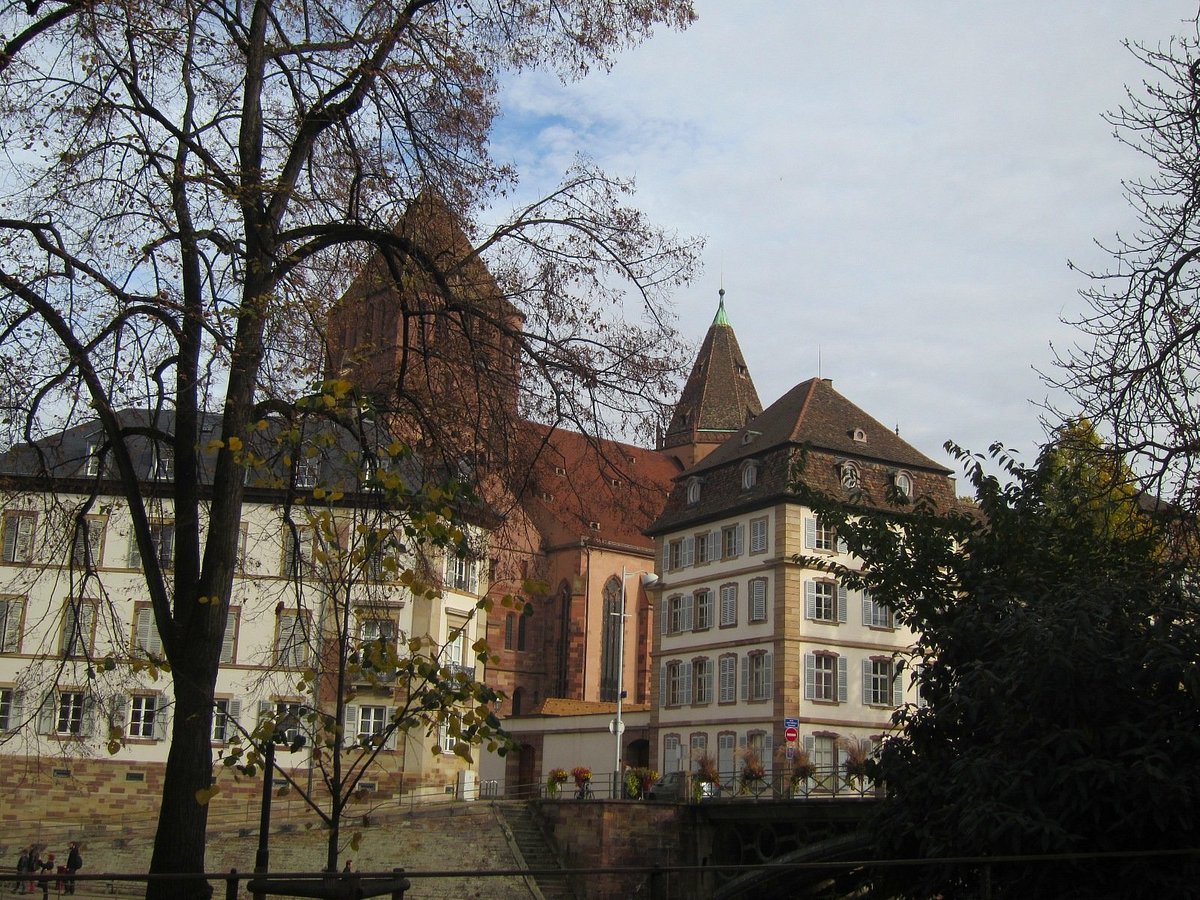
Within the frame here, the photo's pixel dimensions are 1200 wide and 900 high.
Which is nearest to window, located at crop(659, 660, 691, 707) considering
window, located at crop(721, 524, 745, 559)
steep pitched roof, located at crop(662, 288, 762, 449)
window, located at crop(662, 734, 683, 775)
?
window, located at crop(662, 734, 683, 775)

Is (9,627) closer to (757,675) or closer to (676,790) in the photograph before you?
(676,790)

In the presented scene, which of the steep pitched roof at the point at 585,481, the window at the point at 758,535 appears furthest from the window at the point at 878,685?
the steep pitched roof at the point at 585,481

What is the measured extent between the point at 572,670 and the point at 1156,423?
52067mm

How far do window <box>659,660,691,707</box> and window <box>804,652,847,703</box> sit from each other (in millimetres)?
5419

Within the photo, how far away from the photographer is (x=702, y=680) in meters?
46.3

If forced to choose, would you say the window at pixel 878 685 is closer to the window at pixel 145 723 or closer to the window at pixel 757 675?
the window at pixel 757 675

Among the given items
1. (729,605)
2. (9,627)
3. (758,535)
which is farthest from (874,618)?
(9,627)

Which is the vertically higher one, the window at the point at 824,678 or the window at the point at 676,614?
the window at the point at 676,614

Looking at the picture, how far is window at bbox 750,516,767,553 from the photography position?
45.2m

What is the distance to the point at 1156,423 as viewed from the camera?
11.5 meters

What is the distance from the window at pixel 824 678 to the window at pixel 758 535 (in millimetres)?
4107

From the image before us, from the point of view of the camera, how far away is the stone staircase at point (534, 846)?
3466 cm

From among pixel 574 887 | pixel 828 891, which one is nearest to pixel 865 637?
pixel 828 891

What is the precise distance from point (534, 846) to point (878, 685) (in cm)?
1311
